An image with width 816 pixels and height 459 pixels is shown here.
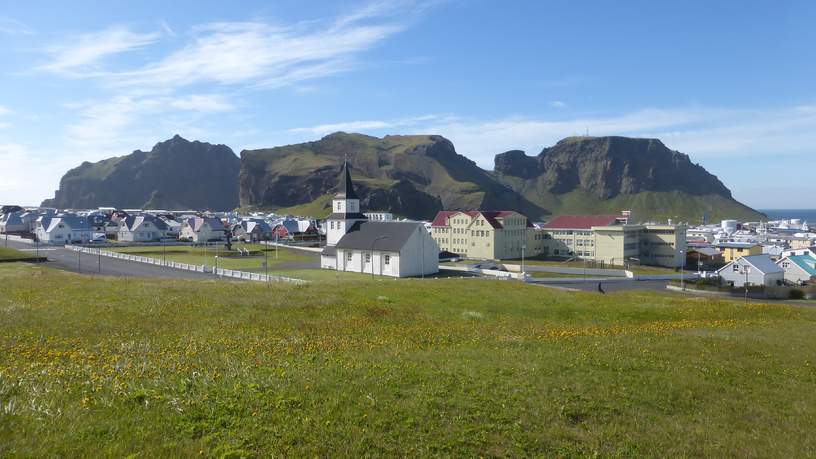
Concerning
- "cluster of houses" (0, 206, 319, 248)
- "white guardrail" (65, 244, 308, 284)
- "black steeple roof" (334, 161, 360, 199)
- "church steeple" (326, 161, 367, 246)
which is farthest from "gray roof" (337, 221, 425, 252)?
"cluster of houses" (0, 206, 319, 248)

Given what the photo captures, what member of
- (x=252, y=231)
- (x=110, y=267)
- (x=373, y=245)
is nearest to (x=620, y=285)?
(x=373, y=245)

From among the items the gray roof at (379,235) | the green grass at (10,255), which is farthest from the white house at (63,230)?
the gray roof at (379,235)

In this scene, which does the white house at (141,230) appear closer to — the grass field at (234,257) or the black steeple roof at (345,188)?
the grass field at (234,257)

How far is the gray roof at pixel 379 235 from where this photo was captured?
66.2m

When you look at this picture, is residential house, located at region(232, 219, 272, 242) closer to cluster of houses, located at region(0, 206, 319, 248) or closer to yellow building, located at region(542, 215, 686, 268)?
cluster of houses, located at region(0, 206, 319, 248)

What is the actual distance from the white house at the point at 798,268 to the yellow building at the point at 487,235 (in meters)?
42.3

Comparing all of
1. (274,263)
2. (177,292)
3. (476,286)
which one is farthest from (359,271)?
(177,292)

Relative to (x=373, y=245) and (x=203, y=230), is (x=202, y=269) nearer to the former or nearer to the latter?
(x=373, y=245)

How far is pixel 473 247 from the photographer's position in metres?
109

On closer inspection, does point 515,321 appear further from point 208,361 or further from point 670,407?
point 208,361

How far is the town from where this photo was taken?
6744 centimetres

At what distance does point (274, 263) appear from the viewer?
81.1m

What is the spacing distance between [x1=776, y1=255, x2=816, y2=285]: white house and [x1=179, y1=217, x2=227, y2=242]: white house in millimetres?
108240

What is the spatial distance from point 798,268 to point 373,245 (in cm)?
5678
